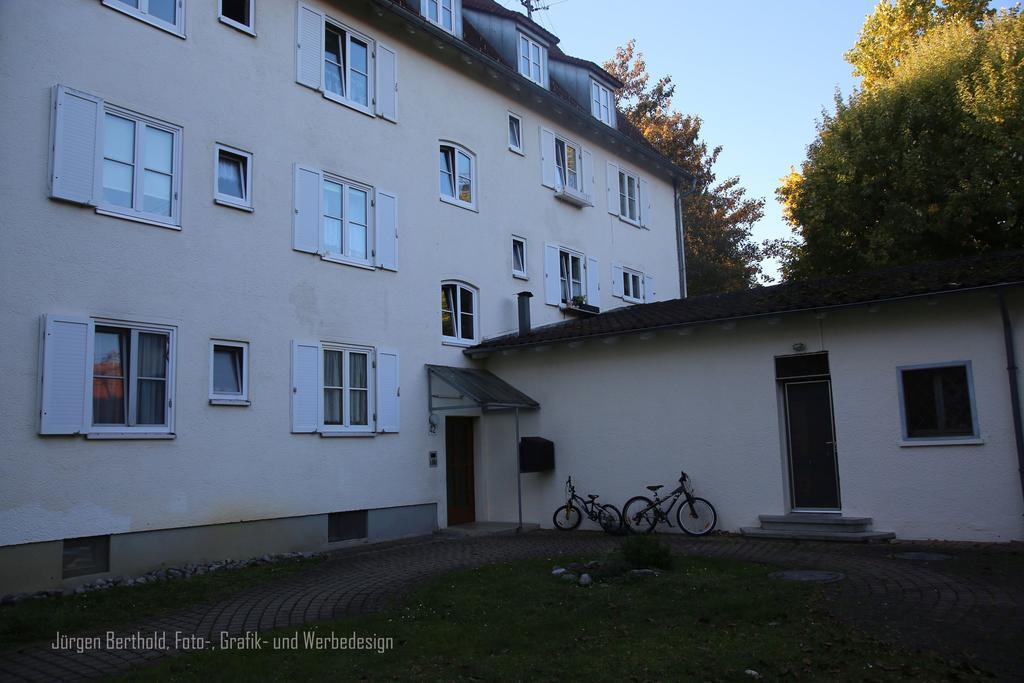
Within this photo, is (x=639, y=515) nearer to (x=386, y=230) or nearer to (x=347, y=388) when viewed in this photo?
(x=347, y=388)

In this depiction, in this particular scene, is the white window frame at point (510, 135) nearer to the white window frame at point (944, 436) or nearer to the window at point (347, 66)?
the window at point (347, 66)

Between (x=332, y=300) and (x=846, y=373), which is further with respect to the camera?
(x=332, y=300)

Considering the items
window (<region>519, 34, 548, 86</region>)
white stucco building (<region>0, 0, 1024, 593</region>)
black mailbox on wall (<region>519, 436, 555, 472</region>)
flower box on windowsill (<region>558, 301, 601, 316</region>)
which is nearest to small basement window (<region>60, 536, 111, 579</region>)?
white stucco building (<region>0, 0, 1024, 593</region>)

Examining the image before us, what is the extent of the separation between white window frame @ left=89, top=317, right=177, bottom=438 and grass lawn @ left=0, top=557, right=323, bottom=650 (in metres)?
2.00

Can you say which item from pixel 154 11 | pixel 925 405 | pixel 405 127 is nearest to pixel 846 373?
pixel 925 405

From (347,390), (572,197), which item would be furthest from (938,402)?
(572,197)

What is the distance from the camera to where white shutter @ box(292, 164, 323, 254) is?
13.5 meters

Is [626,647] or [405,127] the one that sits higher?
[405,127]

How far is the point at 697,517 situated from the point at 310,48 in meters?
10.5

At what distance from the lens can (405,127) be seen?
16.1 meters

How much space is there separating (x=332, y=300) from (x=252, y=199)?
2164 mm

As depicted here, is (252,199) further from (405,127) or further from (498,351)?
(498,351)

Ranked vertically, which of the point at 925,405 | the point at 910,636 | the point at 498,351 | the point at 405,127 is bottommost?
the point at 910,636

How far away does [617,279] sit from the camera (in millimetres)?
22469
